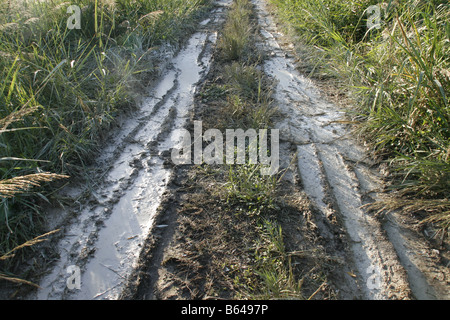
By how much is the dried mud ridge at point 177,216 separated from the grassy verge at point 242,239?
60 mm

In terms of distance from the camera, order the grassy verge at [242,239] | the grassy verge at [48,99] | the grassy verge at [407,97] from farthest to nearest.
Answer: the grassy verge at [407,97]
the grassy verge at [48,99]
the grassy verge at [242,239]

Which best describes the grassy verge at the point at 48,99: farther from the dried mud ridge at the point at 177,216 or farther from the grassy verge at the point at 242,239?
the grassy verge at the point at 242,239

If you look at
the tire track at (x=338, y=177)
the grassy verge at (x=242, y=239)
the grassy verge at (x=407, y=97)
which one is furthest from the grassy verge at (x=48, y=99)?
the grassy verge at (x=407, y=97)

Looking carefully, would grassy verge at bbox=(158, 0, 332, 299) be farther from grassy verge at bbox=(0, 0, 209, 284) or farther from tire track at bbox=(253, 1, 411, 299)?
grassy verge at bbox=(0, 0, 209, 284)

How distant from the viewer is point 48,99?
289 cm

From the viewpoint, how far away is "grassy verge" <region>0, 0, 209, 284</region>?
7.11 feet

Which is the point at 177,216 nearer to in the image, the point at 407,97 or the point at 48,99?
the point at 48,99

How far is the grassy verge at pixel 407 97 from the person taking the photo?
232 cm

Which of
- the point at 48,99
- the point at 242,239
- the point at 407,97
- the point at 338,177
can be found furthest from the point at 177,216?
the point at 407,97

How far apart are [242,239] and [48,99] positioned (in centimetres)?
220

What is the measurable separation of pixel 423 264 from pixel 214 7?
265 inches

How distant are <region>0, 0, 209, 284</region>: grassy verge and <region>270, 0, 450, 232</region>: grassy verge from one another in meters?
2.43
